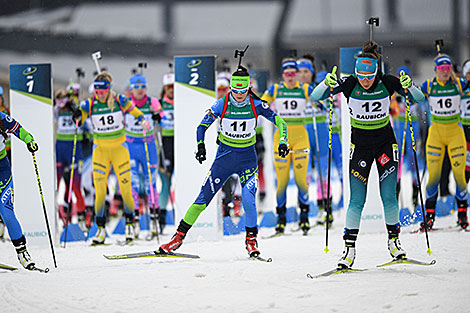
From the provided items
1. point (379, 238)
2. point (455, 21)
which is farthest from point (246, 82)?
point (455, 21)

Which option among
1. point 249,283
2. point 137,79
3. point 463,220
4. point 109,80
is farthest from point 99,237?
point 463,220

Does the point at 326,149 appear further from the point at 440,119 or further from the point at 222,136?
the point at 222,136

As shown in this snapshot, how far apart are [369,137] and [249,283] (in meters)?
1.55

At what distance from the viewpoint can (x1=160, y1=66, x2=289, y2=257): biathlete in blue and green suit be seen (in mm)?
6469

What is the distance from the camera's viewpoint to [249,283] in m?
5.31

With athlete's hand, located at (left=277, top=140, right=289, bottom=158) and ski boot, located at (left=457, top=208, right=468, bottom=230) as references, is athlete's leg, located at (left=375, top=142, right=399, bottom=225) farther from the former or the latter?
ski boot, located at (left=457, top=208, right=468, bottom=230)

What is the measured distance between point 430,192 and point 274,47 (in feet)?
24.5

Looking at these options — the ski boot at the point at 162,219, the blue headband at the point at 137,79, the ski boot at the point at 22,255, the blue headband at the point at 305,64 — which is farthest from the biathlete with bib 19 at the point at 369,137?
the ski boot at the point at 162,219

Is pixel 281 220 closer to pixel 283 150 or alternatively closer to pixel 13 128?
pixel 283 150

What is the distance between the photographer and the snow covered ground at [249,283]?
459 cm

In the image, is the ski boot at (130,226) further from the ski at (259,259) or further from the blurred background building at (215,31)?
the ski at (259,259)

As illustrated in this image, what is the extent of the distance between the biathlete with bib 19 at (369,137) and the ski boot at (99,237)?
11.2 feet

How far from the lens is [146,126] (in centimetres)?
783

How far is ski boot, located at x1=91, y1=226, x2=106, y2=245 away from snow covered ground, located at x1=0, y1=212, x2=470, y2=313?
640mm
